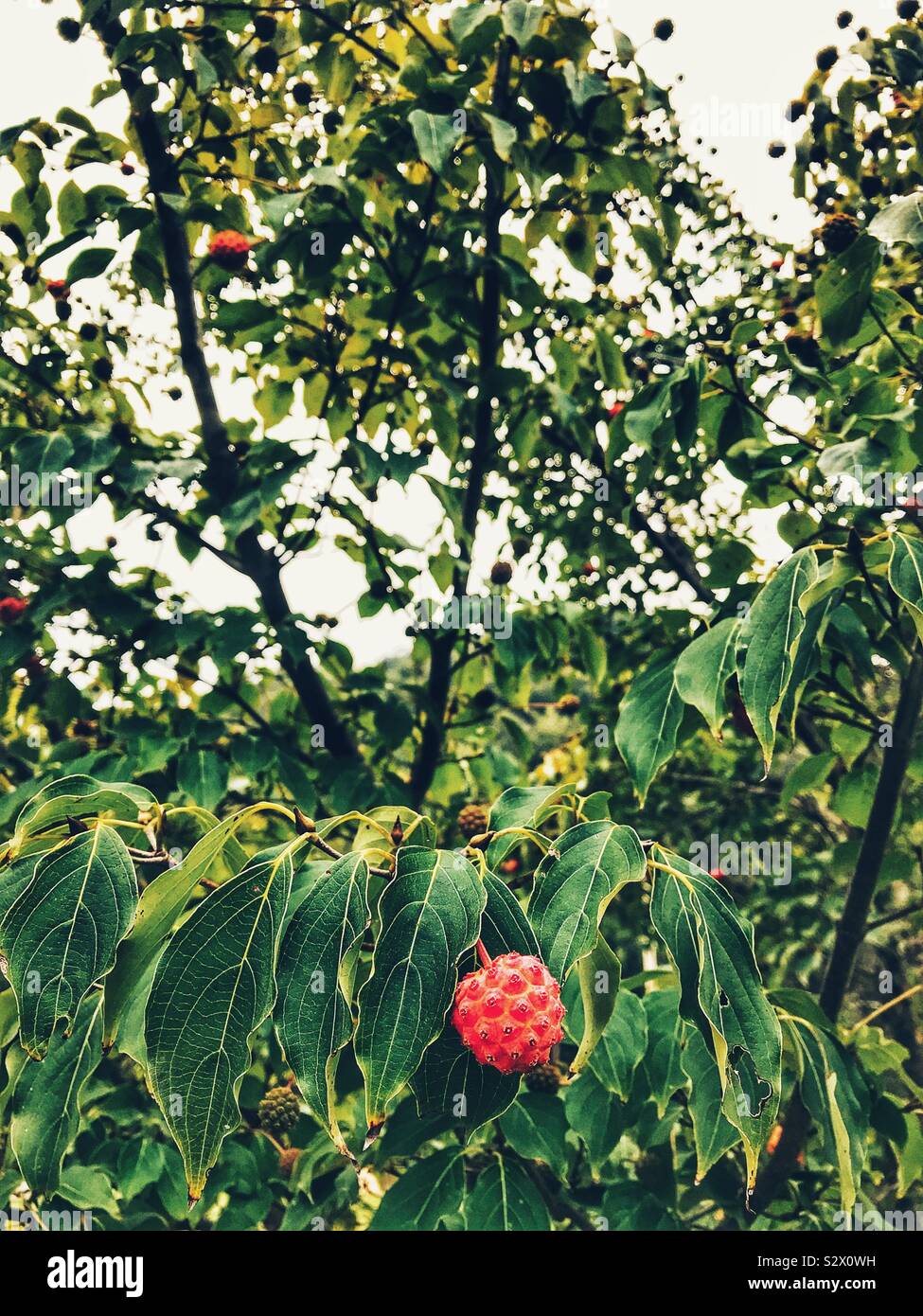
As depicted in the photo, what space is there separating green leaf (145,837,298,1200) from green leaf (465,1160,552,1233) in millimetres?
796

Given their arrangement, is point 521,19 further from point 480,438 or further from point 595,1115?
point 595,1115

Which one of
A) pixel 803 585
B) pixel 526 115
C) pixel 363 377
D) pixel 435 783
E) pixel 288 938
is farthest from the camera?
pixel 435 783

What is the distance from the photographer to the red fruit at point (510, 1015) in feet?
3.76

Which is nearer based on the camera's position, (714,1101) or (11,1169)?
(714,1101)

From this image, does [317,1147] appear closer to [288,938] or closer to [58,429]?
[288,938]

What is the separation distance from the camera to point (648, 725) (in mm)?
1987

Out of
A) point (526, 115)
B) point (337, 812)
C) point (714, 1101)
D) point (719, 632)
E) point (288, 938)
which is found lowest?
point (714, 1101)

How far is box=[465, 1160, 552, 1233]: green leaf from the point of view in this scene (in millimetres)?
1690

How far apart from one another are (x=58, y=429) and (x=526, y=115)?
1.55 meters

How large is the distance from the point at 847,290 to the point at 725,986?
1.50 m

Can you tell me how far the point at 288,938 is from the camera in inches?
45.9

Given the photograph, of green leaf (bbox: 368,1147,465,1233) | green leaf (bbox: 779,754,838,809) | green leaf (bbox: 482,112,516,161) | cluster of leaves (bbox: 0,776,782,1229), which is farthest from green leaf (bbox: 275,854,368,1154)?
green leaf (bbox: 779,754,838,809)

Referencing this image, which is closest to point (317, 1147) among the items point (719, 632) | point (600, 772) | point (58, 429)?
point (719, 632)

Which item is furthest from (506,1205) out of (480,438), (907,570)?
(480,438)
